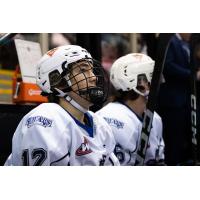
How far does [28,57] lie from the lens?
2.11 metres

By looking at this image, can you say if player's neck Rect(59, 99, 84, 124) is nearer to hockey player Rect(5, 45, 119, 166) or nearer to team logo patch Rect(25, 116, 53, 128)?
hockey player Rect(5, 45, 119, 166)

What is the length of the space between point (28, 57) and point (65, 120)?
1.42ft

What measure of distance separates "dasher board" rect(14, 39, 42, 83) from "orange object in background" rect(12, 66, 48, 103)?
0.9 inches

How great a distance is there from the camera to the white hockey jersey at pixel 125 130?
2260mm

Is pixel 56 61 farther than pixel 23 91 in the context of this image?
No

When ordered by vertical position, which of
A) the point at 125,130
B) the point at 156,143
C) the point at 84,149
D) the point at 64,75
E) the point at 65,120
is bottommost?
the point at 156,143

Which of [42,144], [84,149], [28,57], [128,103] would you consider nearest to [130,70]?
[128,103]

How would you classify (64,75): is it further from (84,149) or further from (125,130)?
(125,130)

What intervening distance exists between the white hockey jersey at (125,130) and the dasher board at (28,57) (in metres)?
0.34

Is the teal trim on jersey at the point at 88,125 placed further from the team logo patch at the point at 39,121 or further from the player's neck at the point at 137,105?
the player's neck at the point at 137,105

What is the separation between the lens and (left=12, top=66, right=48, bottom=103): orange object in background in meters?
2.05

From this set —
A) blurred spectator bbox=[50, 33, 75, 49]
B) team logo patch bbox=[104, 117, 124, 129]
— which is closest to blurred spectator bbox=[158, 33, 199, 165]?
team logo patch bbox=[104, 117, 124, 129]

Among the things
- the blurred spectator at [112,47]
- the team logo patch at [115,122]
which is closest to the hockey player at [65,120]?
the team logo patch at [115,122]
